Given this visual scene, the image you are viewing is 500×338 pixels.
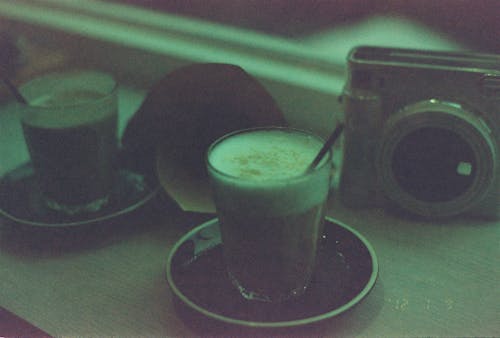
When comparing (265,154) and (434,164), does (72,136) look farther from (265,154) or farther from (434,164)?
(434,164)

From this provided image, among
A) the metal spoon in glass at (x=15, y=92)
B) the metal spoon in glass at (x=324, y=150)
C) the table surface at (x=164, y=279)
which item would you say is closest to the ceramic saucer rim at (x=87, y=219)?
the table surface at (x=164, y=279)

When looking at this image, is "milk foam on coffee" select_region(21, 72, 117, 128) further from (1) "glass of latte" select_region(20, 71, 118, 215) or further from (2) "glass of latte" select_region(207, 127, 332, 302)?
(2) "glass of latte" select_region(207, 127, 332, 302)

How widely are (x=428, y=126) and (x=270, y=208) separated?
8.8 inches

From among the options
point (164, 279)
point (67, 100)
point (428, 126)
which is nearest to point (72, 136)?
point (67, 100)

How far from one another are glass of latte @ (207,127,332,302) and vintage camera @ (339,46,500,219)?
0.12 metres

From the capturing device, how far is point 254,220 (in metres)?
0.47

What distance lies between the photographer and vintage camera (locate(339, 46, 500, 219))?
1.87 feet

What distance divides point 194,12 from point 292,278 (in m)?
0.70

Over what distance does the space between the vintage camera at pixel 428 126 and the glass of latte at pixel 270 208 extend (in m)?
0.12

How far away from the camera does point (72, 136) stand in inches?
24.1

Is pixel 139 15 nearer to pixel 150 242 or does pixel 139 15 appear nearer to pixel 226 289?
pixel 150 242

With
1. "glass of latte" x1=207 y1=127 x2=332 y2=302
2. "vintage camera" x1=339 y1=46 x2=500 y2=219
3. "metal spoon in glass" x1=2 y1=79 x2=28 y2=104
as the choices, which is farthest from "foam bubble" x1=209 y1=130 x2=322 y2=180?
"metal spoon in glass" x1=2 y1=79 x2=28 y2=104

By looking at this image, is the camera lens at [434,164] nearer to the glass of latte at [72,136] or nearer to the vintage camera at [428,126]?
the vintage camera at [428,126]

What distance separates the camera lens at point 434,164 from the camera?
1.92 ft
